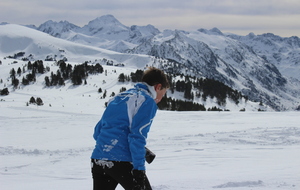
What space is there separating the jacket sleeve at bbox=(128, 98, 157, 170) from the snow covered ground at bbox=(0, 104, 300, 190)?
8.66 feet

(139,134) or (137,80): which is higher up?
(137,80)

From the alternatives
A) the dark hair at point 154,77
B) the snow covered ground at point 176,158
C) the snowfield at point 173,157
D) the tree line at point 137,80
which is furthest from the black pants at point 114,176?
the tree line at point 137,80

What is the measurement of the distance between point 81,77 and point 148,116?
6541cm

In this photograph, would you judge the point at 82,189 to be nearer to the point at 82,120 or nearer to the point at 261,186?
the point at 261,186

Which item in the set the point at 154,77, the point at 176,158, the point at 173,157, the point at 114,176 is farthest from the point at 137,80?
the point at 114,176

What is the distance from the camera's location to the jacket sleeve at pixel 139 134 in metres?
2.73

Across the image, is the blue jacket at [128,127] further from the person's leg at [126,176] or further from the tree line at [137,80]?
the tree line at [137,80]

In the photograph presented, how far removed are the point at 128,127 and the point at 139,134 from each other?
138mm

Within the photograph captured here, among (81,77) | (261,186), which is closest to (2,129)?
(261,186)

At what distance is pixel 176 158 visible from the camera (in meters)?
8.05

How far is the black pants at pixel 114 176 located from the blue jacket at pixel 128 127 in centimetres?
6

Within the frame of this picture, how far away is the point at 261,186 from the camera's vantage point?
519 cm

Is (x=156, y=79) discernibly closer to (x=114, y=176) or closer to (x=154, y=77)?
(x=154, y=77)

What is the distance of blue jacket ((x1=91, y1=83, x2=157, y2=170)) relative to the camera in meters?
2.74
